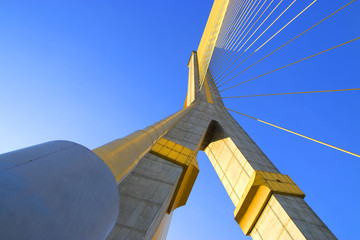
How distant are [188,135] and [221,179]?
7.99 feet

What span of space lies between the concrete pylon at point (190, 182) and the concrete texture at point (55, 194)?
29.0 inches

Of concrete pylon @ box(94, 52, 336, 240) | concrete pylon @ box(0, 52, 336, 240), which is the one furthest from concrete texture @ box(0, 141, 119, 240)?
concrete pylon @ box(94, 52, 336, 240)

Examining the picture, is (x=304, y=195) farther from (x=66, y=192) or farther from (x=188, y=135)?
(x=66, y=192)

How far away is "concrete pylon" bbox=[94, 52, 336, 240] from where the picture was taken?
4.09 meters

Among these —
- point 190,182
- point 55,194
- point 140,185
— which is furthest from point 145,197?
point 55,194

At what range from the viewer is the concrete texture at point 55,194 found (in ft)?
3.18

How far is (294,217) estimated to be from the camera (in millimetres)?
5617

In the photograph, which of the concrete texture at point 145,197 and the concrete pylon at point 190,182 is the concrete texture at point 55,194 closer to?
the concrete pylon at point 190,182

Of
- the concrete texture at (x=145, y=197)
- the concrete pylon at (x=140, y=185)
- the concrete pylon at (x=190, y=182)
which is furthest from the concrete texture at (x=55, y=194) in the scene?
the concrete texture at (x=145, y=197)

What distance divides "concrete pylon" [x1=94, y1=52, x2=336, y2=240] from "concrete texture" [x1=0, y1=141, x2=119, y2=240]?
736 mm

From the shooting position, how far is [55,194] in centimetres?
117

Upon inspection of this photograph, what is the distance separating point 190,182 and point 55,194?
644 cm

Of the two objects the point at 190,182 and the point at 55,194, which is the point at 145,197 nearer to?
the point at 190,182

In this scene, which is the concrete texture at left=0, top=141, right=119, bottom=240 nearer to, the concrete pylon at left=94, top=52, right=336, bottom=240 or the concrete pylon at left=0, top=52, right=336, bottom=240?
the concrete pylon at left=0, top=52, right=336, bottom=240
